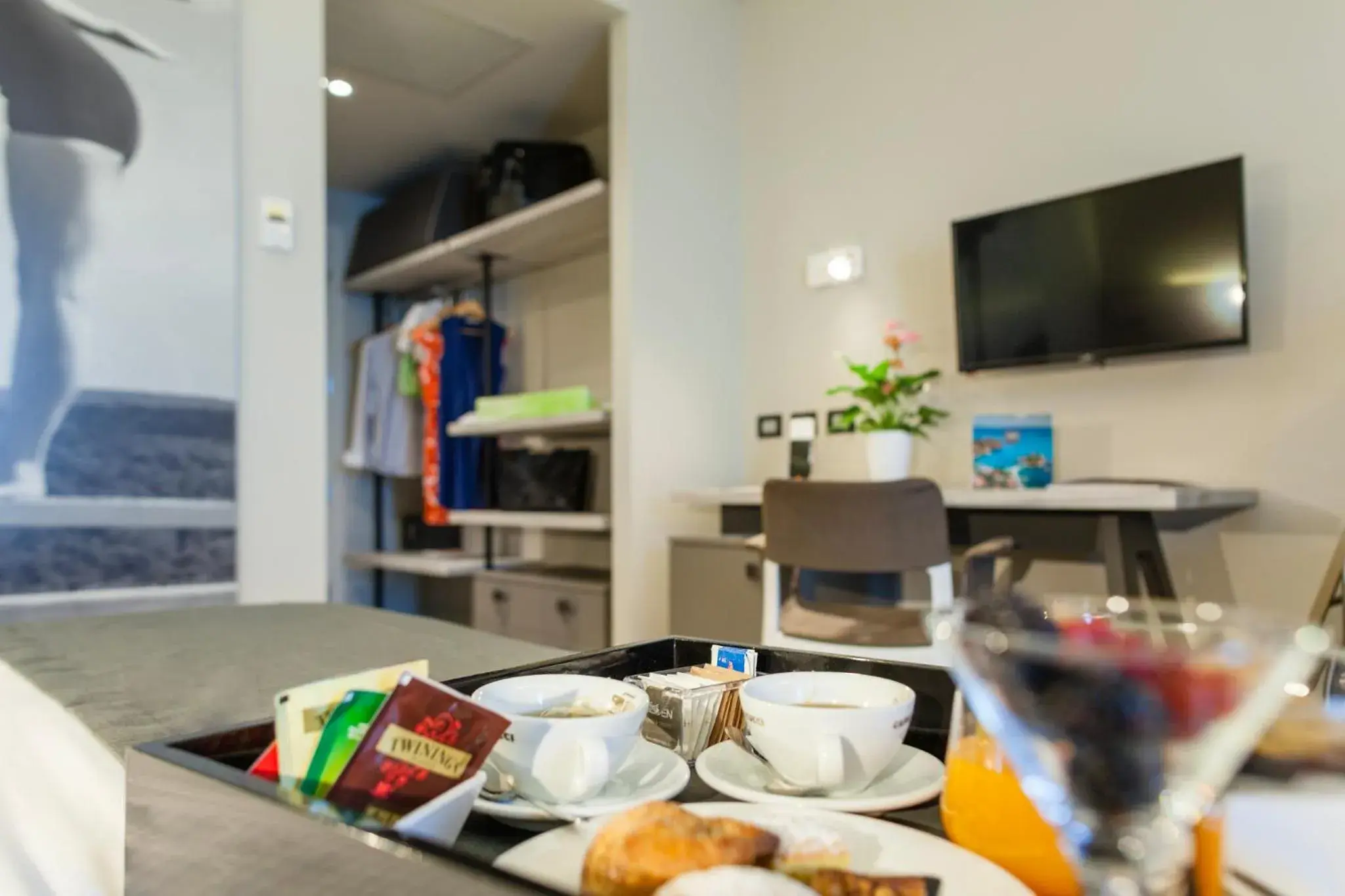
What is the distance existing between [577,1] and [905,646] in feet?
7.51

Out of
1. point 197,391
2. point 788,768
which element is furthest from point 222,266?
point 788,768

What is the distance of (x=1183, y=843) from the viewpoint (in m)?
0.31

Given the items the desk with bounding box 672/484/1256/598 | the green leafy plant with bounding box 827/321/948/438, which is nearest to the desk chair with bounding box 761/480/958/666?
the desk with bounding box 672/484/1256/598

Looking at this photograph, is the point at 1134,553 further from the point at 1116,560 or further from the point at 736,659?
the point at 736,659

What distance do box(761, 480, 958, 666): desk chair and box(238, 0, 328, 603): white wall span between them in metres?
1.27

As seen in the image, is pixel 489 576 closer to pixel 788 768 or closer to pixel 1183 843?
pixel 788 768

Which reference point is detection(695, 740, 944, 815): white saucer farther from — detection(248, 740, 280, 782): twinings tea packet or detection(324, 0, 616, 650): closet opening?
detection(324, 0, 616, 650): closet opening

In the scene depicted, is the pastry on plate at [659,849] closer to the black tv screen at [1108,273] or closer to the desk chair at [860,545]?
the desk chair at [860,545]

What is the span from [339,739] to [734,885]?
0.22 meters

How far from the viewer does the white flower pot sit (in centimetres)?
237

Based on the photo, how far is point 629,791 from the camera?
1.62ft

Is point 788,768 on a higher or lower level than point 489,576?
higher

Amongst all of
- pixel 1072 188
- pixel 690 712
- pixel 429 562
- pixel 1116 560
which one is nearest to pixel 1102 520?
pixel 1116 560

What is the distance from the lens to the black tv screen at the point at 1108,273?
2.02m
